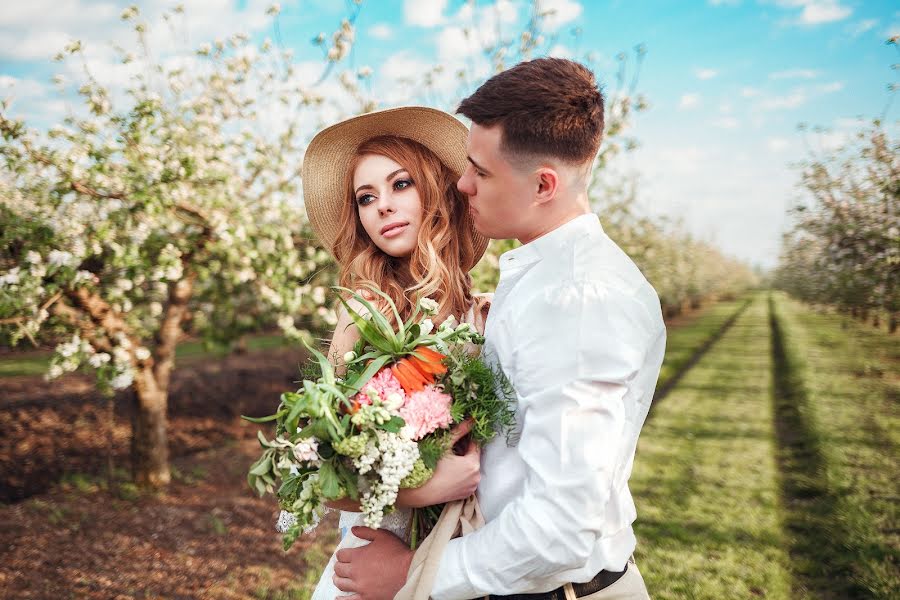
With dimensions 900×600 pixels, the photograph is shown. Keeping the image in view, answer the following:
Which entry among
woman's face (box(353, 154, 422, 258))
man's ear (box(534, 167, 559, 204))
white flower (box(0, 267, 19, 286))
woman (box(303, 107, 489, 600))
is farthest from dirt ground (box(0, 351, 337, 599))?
man's ear (box(534, 167, 559, 204))

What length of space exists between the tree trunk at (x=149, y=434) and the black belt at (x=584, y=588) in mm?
6220

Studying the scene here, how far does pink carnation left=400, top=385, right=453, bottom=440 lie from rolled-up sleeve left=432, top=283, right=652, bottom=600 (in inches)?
8.3

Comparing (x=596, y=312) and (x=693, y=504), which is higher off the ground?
(x=596, y=312)

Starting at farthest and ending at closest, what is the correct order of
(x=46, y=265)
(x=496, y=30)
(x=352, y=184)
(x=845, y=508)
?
(x=496, y=30)
(x=845, y=508)
(x=46, y=265)
(x=352, y=184)

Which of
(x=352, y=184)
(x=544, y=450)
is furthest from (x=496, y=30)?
(x=544, y=450)

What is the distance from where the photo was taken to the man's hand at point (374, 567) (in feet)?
5.46

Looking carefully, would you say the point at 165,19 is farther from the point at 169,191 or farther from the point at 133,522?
the point at 133,522

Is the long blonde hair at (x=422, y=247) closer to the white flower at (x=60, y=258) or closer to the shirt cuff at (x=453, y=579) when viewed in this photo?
the shirt cuff at (x=453, y=579)

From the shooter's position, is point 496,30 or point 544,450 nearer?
point 544,450

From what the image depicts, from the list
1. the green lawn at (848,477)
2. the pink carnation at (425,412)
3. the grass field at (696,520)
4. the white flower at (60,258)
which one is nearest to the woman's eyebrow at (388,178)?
the pink carnation at (425,412)

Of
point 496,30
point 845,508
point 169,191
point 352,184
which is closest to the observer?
point 352,184

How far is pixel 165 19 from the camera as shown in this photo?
6.39m

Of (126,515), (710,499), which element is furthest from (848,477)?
(126,515)

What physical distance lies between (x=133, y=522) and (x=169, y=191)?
3658mm
